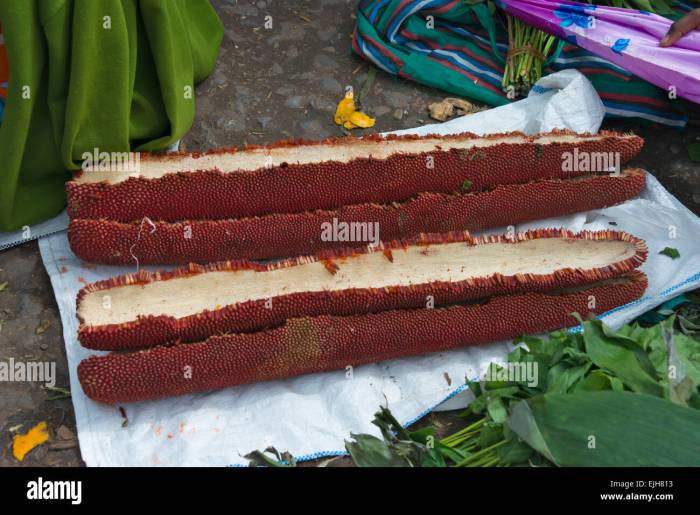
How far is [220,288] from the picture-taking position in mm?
2482

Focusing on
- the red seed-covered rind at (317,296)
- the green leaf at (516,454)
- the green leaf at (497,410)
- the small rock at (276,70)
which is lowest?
the green leaf at (497,410)

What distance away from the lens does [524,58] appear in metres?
3.60

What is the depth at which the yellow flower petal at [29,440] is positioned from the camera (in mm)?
2287

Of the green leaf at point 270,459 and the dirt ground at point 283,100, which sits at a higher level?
the dirt ground at point 283,100

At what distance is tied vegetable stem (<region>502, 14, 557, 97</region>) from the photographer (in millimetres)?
3592

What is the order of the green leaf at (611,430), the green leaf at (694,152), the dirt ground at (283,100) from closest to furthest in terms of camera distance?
1. the green leaf at (611,430)
2. the dirt ground at (283,100)
3. the green leaf at (694,152)

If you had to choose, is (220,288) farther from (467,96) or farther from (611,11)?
(611,11)

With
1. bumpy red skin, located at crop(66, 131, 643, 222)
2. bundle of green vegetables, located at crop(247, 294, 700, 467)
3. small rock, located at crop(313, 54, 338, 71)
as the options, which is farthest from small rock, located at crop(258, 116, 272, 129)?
bundle of green vegetables, located at crop(247, 294, 700, 467)

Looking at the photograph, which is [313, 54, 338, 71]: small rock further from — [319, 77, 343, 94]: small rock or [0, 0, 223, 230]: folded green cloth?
[0, 0, 223, 230]: folded green cloth

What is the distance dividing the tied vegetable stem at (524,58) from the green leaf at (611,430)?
6.77 feet

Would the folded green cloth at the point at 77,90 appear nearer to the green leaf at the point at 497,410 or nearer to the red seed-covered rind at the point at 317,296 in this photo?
the red seed-covered rind at the point at 317,296

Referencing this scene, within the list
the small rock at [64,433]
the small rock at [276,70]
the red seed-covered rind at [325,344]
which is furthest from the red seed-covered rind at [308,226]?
the small rock at [276,70]

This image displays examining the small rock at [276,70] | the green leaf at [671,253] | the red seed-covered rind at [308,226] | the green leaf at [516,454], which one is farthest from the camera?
the small rock at [276,70]

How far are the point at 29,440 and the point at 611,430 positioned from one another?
1730 mm
